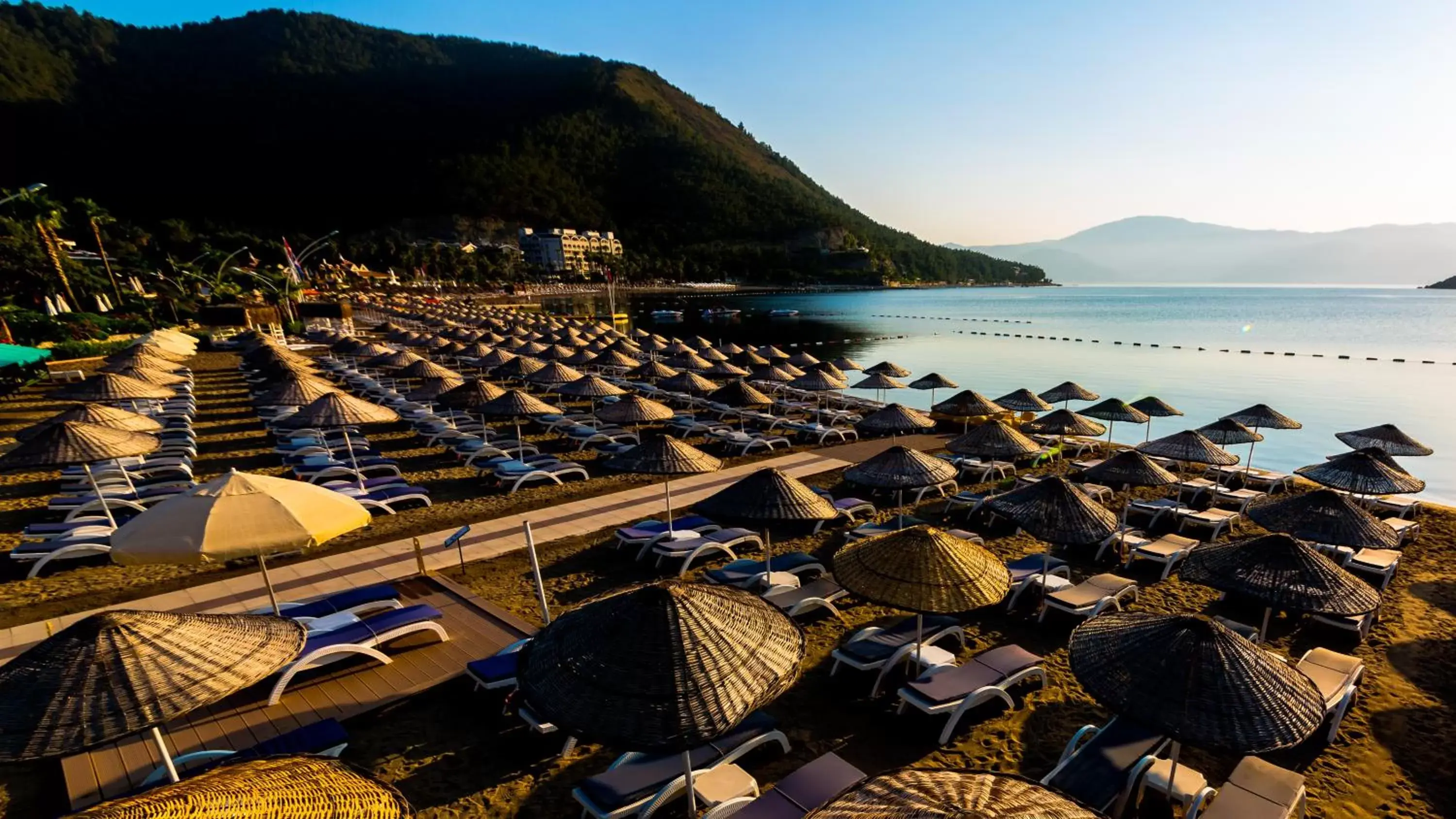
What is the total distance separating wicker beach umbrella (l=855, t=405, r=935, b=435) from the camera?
44.6 feet

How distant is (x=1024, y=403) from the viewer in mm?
17812

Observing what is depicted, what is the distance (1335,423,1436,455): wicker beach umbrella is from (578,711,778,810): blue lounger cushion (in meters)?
15.2

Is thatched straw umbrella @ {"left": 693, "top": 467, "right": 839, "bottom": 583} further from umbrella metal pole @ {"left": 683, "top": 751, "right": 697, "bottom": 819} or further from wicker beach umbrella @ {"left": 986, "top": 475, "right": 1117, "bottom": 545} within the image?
umbrella metal pole @ {"left": 683, "top": 751, "right": 697, "bottom": 819}

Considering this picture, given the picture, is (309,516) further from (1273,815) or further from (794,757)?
(1273,815)

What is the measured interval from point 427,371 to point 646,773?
16.1 meters

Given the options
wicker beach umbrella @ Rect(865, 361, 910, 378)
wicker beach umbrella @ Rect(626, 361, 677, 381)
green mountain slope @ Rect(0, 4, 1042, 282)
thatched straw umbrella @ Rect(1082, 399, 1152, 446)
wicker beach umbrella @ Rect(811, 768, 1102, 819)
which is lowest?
thatched straw umbrella @ Rect(1082, 399, 1152, 446)

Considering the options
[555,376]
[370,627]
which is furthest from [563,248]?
[370,627]

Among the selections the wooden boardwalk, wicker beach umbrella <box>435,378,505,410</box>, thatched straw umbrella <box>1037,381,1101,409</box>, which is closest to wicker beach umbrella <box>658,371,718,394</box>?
wicker beach umbrella <box>435,378,505,410</box>

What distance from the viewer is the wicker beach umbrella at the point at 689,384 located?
755 inches

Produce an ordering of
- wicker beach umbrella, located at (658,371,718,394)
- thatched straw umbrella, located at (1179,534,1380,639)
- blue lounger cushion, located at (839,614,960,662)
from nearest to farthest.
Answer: thatched straw umbrella, located at (1179,534,1380,639) < blue lounger cushion, located at (839,614,960,662) < wicker beach umbrella, located at (658,371,718,394)

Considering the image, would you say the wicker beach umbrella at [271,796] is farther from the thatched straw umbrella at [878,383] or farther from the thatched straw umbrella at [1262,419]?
the thatched straw umbrella at [878,383]

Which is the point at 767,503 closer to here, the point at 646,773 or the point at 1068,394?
the point at 646,773

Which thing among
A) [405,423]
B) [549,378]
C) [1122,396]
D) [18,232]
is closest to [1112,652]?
[549,378]

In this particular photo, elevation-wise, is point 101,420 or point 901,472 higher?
point 101,420
